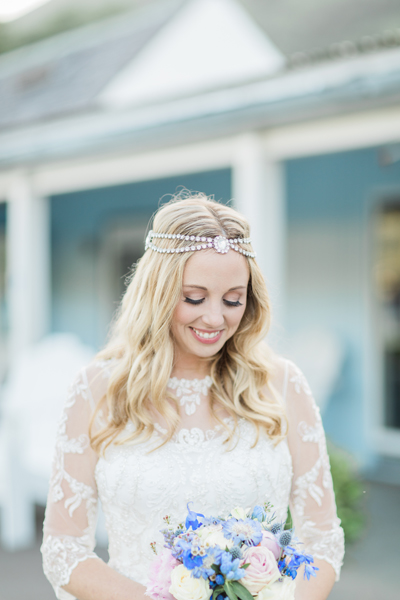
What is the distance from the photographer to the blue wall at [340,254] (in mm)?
6449

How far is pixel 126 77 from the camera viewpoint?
919 centimetres

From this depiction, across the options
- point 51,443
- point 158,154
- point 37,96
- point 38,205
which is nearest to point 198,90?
point 158,154

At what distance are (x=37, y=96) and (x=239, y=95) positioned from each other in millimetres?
6617

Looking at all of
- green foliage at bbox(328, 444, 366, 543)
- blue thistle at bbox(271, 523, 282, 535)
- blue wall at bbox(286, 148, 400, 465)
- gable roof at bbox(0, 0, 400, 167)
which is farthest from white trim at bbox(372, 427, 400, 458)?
blue thistle at bbox(271, 523, 282, 535)

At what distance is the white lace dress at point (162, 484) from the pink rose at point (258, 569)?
46 centimetres

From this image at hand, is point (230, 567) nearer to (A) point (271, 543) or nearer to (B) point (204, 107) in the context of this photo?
(A) point (271, 543)

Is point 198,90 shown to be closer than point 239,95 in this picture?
No

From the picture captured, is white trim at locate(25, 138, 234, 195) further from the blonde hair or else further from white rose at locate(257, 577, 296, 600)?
white rose at locate(257, 577, 296, 600)

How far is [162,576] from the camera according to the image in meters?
1.53

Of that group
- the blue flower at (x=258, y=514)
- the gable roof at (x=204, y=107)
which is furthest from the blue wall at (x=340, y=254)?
the blue flower at (x=258, y=514)

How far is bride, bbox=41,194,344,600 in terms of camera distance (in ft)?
6.22

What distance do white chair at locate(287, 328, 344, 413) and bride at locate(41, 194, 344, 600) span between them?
4053mm

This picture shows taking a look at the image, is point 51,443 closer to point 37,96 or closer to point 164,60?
point 164,60

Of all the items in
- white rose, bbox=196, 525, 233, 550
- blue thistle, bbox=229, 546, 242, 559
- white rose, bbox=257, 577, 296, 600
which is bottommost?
white rose, bbox=257, 577, 296, 600
